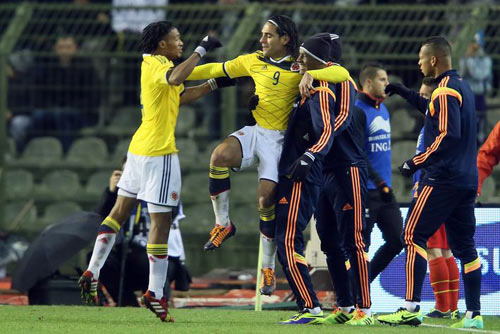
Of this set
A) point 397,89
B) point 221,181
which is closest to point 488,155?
point 397,89

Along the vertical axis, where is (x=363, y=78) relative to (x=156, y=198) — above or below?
above

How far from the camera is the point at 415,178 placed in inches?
392

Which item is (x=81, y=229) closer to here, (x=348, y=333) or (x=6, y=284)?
(x=6, y=284)

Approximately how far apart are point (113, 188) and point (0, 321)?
2.30 m

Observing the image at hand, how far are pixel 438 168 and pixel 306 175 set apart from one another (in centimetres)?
98

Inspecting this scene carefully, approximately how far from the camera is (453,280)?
9875mm

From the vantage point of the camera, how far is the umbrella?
36.3ft

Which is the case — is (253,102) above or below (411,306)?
above

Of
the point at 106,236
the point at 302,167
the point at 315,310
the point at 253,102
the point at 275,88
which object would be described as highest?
the point at 275,88

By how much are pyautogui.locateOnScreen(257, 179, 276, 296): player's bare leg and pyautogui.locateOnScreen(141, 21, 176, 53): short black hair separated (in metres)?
1.33

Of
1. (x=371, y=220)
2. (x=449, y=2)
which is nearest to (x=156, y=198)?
(x=371, y=220)

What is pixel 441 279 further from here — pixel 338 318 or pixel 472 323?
pixel 338 318

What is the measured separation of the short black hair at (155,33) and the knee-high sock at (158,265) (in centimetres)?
151

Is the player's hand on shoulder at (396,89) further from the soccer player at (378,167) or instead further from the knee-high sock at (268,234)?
the knee-high sock at (268,234)
